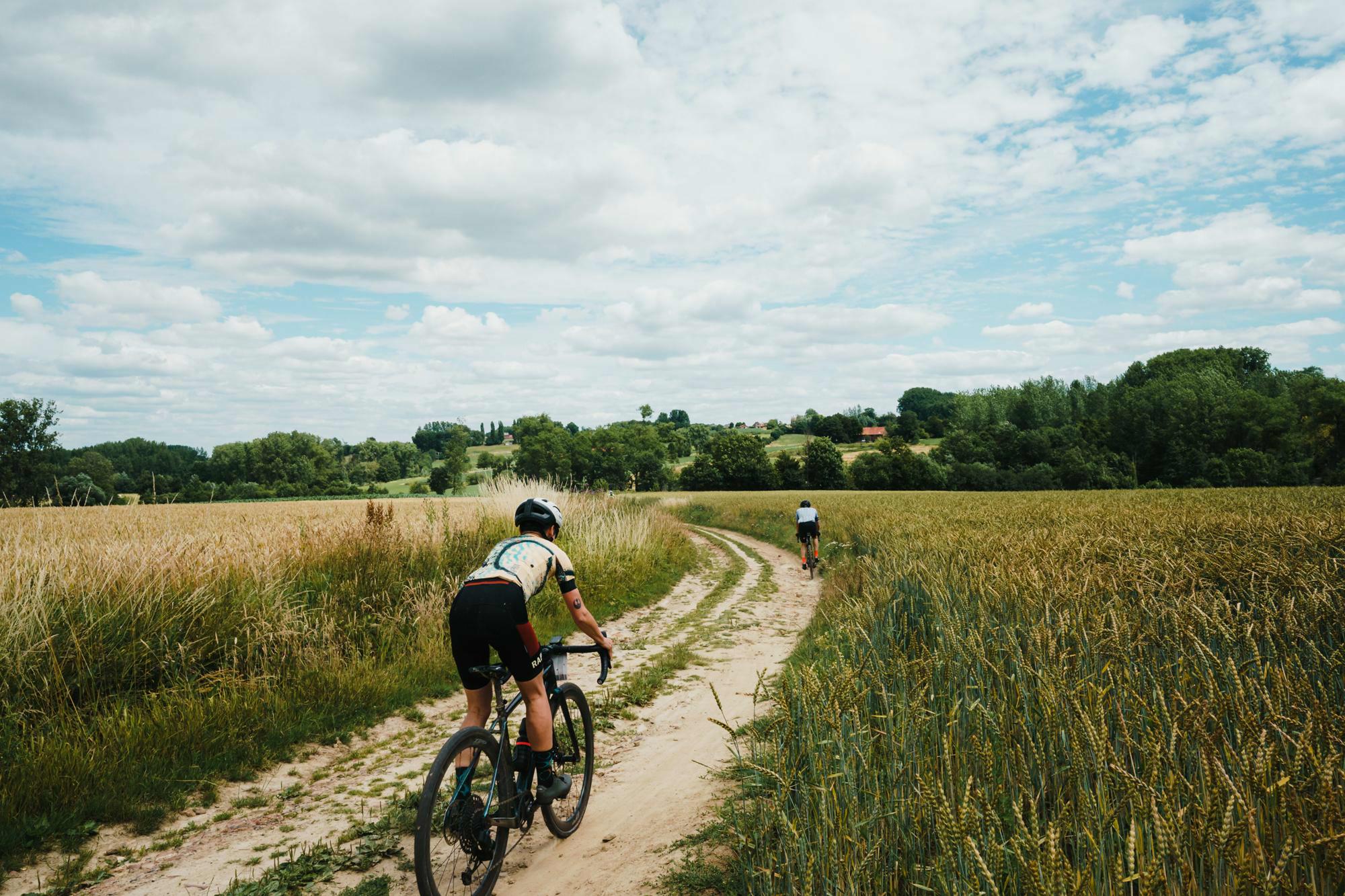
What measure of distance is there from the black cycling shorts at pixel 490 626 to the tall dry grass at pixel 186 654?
128 inches

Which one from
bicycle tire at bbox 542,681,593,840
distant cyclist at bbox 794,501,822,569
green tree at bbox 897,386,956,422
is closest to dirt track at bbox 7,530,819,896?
bicycle tire at bbox 542,681,593,840

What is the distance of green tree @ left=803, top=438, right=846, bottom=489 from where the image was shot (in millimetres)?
82000

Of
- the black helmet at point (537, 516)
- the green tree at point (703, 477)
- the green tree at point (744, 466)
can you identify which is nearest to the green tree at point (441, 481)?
the green tree at point (703, 477)

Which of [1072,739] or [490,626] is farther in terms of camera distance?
[490,626]

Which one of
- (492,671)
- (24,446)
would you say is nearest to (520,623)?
(492,671)

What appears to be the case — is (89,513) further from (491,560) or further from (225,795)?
(491,560)

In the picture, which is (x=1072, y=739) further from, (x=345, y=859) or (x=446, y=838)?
(x=345, y=859)

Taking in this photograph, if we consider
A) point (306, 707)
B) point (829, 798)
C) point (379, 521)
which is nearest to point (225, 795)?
point (306, 707)

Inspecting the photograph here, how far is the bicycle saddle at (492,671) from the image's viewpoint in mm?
4176

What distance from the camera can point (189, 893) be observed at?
4.23 m

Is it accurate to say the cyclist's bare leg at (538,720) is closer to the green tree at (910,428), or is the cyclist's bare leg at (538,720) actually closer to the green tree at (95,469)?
the green tree at (95,469)

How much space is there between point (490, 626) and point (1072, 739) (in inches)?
126

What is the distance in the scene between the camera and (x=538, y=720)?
14.8 feet

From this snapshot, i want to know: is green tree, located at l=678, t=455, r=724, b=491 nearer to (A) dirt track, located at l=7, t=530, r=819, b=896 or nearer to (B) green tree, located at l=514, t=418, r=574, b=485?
(B) green tree, located at l=514, t=418, r=574, b=485
